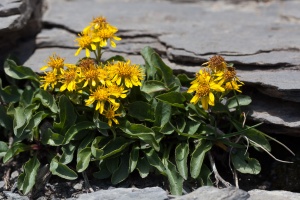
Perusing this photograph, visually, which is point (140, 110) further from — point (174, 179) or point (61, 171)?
point (61, 171)

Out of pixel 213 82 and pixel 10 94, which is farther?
pixel 10 94

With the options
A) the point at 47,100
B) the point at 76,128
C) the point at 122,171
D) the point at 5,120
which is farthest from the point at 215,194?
the point at 5,120

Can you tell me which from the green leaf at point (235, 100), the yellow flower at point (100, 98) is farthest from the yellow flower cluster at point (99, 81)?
the green leaf at point (235, 100)

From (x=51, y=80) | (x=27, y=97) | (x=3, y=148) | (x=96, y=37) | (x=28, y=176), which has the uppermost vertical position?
(x=96, y=37)

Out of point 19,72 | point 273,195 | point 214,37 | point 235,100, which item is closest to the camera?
point 273,195

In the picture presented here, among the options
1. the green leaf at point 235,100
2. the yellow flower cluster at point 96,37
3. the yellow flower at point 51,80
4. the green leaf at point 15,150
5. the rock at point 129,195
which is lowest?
the rock at point 129,195

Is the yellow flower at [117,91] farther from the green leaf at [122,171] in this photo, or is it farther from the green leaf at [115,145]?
the green leaf at [122,171]

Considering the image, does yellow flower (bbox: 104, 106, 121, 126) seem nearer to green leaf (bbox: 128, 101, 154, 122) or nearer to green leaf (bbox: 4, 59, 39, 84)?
green leaf (bbox: 128, 101, 154, 122)

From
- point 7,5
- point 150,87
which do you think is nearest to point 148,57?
point 150,87
